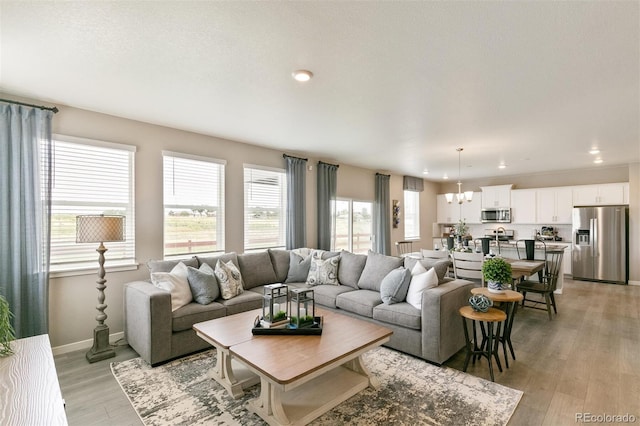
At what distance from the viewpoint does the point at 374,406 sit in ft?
7.55

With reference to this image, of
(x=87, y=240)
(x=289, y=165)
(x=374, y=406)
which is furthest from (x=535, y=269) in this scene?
(x=87, y=240)

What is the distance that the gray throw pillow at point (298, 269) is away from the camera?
15.0ft

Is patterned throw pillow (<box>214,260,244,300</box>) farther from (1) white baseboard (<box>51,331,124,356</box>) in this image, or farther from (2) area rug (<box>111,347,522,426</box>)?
(1) white baseboard (<box>51,331,124,356</box>)

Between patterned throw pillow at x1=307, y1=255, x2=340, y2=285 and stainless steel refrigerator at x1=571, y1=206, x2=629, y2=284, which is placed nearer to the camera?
patterned throw pillow at x1=307, y1=255, x2=340, y2=285

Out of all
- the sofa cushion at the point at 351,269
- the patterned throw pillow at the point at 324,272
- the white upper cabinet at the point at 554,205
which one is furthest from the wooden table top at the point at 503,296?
the white upper cabinet at the point at 554,205

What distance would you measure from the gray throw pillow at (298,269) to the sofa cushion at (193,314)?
1.37 meters

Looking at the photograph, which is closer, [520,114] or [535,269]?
[520,114]

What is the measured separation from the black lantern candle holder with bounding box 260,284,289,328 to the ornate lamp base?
1.82 m

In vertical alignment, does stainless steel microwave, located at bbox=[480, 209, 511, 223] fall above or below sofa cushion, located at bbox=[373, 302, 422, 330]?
above

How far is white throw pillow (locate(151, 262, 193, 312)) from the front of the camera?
315 cm

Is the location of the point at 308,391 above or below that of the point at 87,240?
below

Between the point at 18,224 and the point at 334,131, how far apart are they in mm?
3576

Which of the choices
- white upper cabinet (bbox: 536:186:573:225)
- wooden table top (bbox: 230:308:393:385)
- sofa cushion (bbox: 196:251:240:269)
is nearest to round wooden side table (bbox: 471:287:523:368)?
wooden table top (bbox: 230:308:393:385)

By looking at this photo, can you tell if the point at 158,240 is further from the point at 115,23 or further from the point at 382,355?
the point at 382,355
